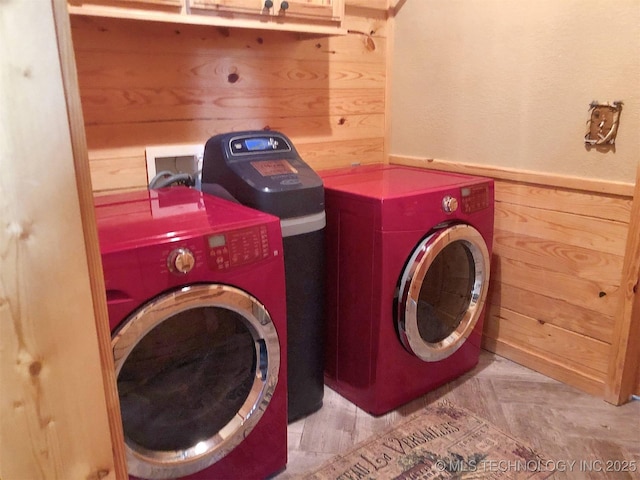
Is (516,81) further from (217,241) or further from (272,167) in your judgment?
(217,241)

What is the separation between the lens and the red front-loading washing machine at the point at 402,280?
5.63ft

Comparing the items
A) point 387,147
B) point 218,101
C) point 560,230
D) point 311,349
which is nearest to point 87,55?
point 218,101

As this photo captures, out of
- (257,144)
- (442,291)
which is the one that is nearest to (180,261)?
(257,144)

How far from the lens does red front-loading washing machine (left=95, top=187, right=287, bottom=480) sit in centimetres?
119

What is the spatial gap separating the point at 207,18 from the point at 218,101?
1.39 ft

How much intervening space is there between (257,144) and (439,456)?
47.0 inches

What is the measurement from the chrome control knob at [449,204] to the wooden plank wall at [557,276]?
42 cm

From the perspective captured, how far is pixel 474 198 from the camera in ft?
6.25

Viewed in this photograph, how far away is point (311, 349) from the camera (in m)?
1.79

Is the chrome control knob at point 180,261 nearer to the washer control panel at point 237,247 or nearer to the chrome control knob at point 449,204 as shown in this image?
the washer control panel at point 237,247

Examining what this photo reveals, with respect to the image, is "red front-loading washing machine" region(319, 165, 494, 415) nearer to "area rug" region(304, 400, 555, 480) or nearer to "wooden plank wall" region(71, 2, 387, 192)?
"area rug" region(304, 400, 555, 480)

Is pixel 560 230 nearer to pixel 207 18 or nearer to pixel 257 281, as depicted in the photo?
pixel 257 281

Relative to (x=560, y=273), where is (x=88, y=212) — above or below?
above

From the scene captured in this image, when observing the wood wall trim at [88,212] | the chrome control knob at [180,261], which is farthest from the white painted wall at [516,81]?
the wood wall trim at [88,212]
